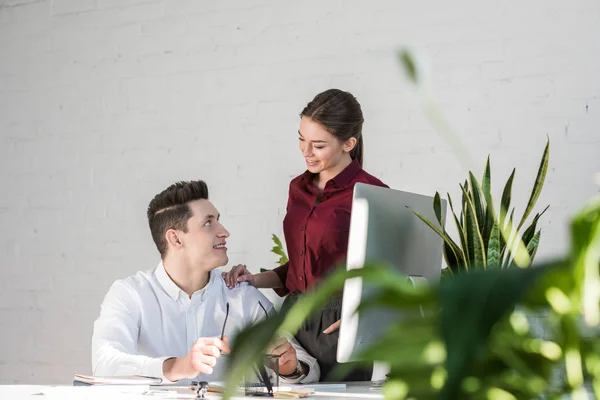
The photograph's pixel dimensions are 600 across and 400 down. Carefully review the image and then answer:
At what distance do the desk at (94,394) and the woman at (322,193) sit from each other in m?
0.58

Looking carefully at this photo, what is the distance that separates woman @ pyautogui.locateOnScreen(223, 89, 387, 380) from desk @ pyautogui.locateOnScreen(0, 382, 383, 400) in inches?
23.0

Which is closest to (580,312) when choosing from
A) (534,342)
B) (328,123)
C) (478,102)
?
(534,342)

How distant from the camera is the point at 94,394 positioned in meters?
1.73

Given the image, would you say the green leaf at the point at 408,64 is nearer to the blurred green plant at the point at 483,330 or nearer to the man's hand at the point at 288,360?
the blurred green plant at the point at 483,330

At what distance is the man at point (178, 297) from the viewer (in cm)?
267

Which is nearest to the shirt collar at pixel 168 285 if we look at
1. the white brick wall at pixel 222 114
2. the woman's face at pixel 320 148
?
the woman's face at pixel 320 148

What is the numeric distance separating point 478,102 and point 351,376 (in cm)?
156

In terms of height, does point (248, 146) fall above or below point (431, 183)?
above

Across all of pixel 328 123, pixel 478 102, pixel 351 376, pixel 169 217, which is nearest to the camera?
pixel 351 376

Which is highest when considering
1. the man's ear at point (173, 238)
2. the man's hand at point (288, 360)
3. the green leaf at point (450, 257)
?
the man's ear at point (173, 238)

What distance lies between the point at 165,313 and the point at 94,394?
107 centimetres

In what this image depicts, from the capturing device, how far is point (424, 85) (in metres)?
0.36

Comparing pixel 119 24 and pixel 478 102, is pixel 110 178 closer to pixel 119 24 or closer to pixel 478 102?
pixel 119 24

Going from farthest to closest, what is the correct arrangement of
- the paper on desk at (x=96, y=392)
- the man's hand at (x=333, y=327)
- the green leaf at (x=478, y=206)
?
1. the man's hand at (x=333, y=327)
2. the green leaf at (x=478, y=206)
3. the paper on desk at (x=96, y=392)
